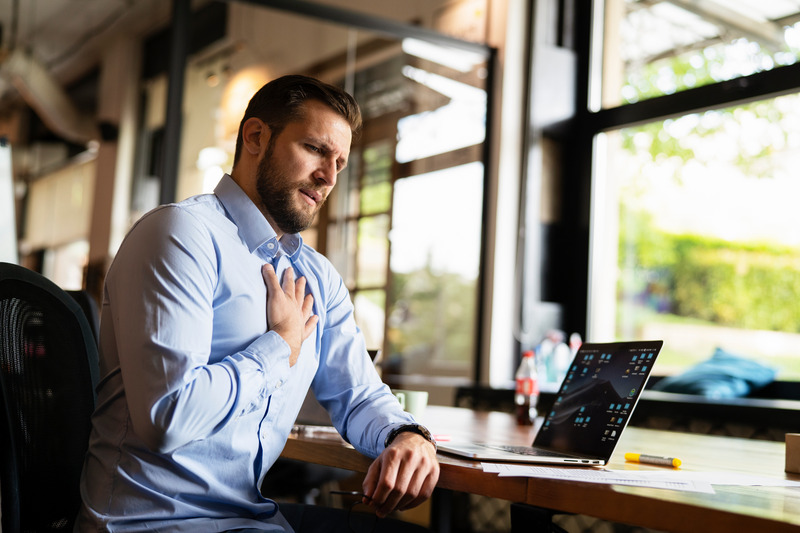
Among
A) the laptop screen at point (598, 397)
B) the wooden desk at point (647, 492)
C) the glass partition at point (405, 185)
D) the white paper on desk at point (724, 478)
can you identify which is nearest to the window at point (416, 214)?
the glass partition at point (405, 185)

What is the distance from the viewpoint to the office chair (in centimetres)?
121

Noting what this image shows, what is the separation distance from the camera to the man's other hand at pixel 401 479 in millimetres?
1222

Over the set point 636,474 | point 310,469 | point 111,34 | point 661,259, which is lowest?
point 310,469

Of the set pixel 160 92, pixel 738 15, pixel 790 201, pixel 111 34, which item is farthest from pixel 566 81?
pixel 111 34

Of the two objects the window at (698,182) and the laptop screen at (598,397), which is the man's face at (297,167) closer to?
the laptop screen at (598,397)

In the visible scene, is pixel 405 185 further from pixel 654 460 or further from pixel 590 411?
pixel 654 460

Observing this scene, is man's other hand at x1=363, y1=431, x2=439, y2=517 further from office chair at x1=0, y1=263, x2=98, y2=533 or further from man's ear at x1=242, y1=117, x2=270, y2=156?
man's ear at x1=242, y1=117, x2=270, y2=156

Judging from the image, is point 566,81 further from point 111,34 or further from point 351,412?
point 111,34

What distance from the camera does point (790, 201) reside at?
356cm

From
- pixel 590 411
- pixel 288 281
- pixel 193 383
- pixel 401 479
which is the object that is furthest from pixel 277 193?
pixel 590 411

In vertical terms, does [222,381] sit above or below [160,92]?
below

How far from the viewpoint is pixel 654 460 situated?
1.34 m

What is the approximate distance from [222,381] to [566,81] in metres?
3.29

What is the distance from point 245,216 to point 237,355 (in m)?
0.29
